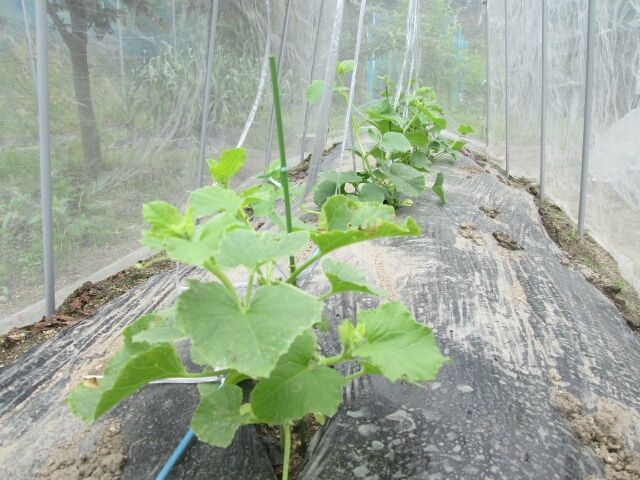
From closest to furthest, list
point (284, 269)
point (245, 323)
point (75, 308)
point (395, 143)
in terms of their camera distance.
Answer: point (245, 323) → point (284, 269) → point (75, 308) → point (395, 143)

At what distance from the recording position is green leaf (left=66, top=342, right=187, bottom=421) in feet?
2.43

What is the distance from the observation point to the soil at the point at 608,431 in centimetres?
100

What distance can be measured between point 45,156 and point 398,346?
1.81 metres

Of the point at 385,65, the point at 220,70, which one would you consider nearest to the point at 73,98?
the point at 220,70

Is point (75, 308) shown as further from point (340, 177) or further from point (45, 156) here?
point (340, 177)

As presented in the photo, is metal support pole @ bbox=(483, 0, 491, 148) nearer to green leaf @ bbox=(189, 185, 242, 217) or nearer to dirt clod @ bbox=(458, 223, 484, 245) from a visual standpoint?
dirt clod @ bbox=(458, 223, 484, 245)

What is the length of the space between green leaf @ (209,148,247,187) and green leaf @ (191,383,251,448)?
0.41m

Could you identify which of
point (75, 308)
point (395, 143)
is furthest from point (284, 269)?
point (75, 308)

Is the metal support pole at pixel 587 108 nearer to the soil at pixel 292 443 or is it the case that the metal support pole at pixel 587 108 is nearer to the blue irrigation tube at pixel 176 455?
the soil at pixel 292 443

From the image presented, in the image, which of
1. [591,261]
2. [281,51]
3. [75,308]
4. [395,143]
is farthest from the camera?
[281,51]

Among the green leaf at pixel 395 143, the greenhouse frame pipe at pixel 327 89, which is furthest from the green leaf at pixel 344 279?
the green leaf at pixel 395 143

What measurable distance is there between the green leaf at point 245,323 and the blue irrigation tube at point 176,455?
384mm

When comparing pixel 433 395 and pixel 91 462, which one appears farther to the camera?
pixel 433 395

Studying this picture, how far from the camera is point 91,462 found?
3.22 ft
